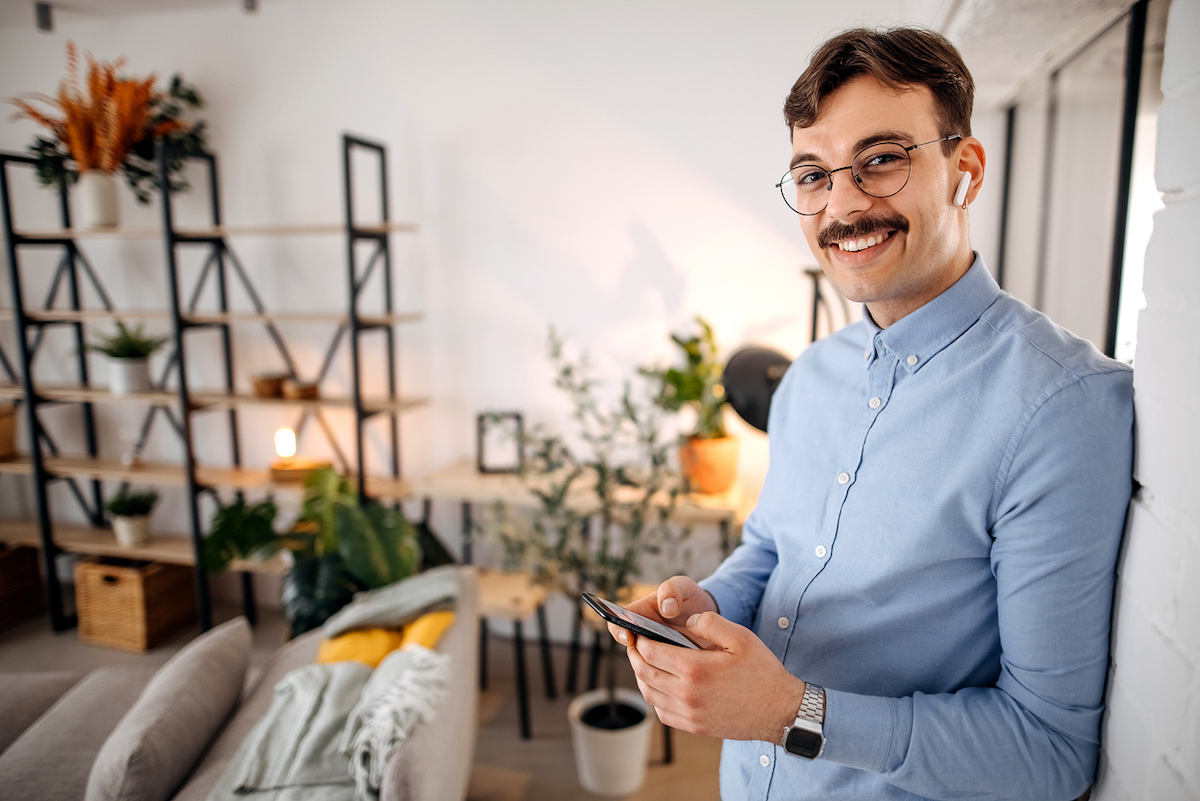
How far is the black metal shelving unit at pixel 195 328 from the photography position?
299 cm

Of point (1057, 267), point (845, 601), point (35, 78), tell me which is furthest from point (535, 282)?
point (35, 78)

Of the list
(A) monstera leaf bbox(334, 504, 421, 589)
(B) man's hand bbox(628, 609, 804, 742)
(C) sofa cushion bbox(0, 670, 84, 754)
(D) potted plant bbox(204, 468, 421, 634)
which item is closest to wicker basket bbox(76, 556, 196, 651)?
(D) potted plant bbox(204, 468, 421, 634)

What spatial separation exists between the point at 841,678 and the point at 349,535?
1978 millimetres

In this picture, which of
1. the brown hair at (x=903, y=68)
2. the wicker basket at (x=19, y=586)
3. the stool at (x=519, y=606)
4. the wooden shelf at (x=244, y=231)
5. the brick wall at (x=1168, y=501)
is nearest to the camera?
the brick wall at (x=1168, y=501)

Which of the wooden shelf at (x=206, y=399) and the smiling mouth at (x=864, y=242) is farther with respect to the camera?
the wooden shelf at (x=206, y=399)

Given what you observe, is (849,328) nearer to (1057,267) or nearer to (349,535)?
(1057,267)

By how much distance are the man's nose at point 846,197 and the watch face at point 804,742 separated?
25.0 inches

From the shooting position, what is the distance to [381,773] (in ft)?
4.74

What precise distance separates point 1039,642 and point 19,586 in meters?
4.48

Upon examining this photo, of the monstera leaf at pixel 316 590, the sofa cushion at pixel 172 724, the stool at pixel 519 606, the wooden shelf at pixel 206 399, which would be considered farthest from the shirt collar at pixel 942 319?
the wooden shelf at pixel 206 399

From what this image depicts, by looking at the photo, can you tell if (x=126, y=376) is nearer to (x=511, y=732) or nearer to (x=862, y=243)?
(x=511, y=732)

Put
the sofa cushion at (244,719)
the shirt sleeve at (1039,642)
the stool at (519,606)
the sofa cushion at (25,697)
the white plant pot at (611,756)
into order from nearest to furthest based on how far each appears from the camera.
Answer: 1. the shirt sleeve at (1039,642)
2. the sofa cushion at (244,719)
3. the sofa cushion at (25,697)
4. the white plant pot at (611,756)
5. the stool at (519,606)

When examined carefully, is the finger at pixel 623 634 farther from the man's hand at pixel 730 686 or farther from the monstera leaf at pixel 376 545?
the monstera leaf at pixel 376 545

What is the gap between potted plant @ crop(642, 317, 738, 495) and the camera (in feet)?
8.34
